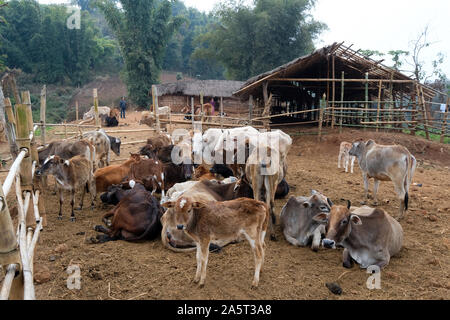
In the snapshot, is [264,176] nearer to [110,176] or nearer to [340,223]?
[340,223]

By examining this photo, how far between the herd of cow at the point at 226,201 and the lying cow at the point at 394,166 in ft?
0.06

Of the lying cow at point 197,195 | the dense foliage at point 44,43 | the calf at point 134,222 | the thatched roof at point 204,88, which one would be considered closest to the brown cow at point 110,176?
the lying cow at point 197,195

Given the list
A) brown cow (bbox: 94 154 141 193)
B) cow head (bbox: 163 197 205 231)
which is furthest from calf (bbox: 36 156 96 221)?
cow head (bbox: 163 197 205 231)

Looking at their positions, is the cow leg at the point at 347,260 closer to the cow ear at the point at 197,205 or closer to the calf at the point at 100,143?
the cow ear at the point at 197,205

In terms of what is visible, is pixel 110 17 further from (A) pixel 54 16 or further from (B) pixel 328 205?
(B) pixel 328 205

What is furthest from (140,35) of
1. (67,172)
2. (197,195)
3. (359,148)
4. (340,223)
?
(340,223)

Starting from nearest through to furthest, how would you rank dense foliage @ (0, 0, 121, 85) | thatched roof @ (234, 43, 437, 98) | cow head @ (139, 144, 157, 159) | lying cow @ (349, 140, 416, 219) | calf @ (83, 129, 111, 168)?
lying cow @ (349, 140, 416, 219) < cow head @ (139, 144, 157, 159) < calf @ (83, 129, 111, 168) < thatched roof @ (234, 43, 437, 98) < dense foliage @ (0, 0, 121, 85)

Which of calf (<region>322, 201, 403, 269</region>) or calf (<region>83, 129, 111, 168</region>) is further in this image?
calf (<region>83, 129, 111, 168</region>)

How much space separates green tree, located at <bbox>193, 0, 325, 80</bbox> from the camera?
33.8 metres

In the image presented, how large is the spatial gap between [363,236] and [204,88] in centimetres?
2640

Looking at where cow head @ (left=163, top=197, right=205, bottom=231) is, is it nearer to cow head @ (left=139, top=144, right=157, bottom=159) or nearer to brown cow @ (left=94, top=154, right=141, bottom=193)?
brown cow @ (left=94, top=154, right=141, bottom=193)

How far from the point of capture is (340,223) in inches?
179

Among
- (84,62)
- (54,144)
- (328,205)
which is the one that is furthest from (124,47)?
(328,205)
